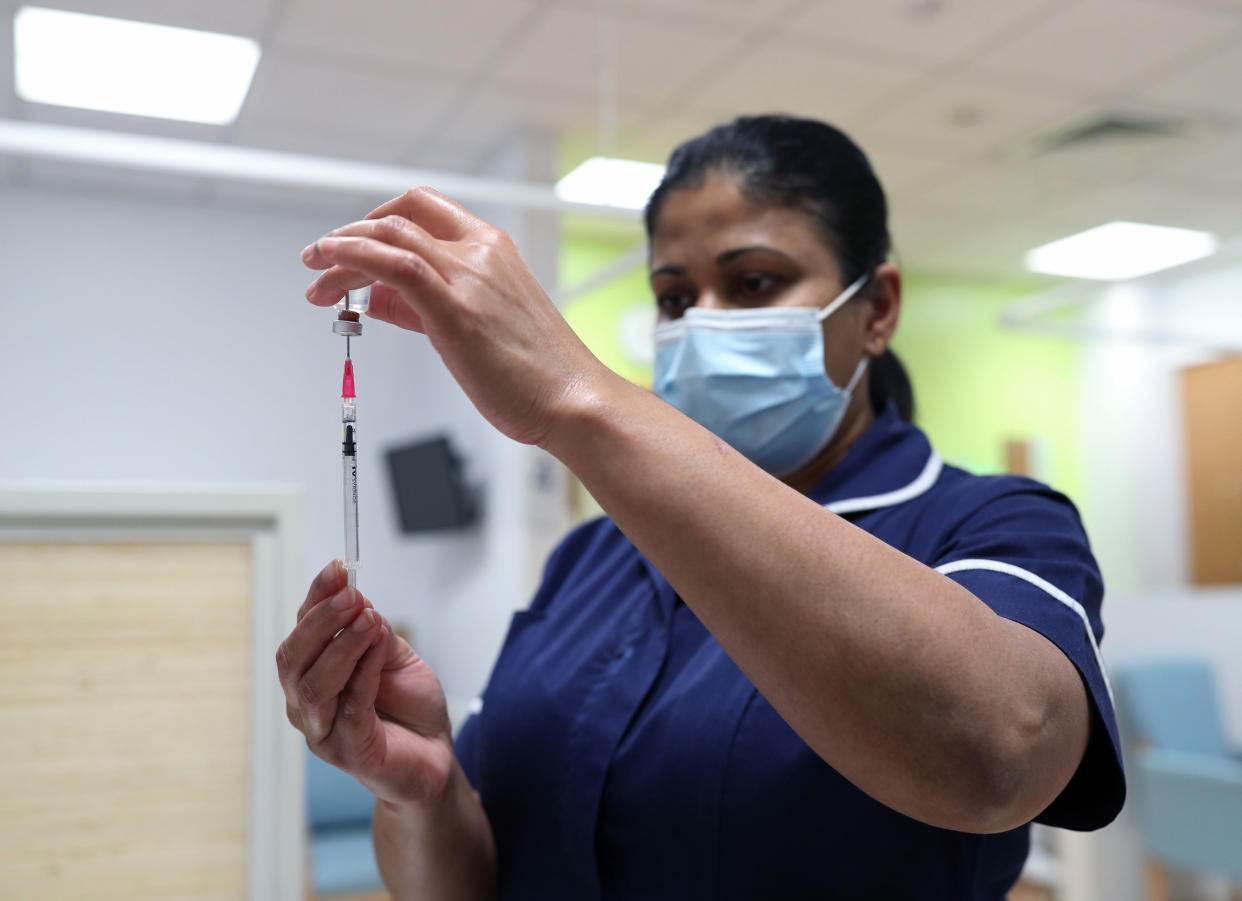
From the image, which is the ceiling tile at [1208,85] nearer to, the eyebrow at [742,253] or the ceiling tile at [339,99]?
the ceiling tile at [339,99]

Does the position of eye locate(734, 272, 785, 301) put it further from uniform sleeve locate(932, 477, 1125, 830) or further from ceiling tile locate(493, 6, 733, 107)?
ceiling tile locate(493, 6, 733, 107)

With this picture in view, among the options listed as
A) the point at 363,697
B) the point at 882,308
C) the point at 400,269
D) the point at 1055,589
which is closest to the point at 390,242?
the point at 400,269

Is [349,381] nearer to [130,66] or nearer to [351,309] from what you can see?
[351,309]

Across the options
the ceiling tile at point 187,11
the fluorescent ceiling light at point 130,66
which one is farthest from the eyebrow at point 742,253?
the fluorescent ceiling light at point 130,66

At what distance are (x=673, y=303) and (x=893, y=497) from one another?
0.33 meters

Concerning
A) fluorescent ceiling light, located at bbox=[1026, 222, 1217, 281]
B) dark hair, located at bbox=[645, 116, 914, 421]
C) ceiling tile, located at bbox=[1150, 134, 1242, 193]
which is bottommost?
dark hair, located at bbox=[645, 116, 914, 421]

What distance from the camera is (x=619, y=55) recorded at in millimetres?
3871

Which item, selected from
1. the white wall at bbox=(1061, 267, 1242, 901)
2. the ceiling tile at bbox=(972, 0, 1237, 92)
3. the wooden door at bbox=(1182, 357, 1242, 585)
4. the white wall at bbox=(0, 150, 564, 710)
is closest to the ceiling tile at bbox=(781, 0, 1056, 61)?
the ceiling tile at bbox=(972, 0, 1237, 92)

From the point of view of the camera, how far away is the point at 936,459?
1.06 meters

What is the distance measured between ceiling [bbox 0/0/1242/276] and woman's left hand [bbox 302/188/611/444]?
3.14 metres

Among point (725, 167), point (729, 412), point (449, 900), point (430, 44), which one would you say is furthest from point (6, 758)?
point (430, 44)

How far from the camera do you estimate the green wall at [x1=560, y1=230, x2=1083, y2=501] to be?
680 centimetres

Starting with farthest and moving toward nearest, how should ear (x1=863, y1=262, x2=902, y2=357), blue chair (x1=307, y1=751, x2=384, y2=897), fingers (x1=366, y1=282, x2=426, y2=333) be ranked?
blue chair (x1=307, y1=751, x2=384, y2=897), ear (x1=863, y1=262, x2=902, y2=357), fingers (x1=366, y1=282, x2=426, y2=333)

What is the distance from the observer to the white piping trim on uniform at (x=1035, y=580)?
758 mm
